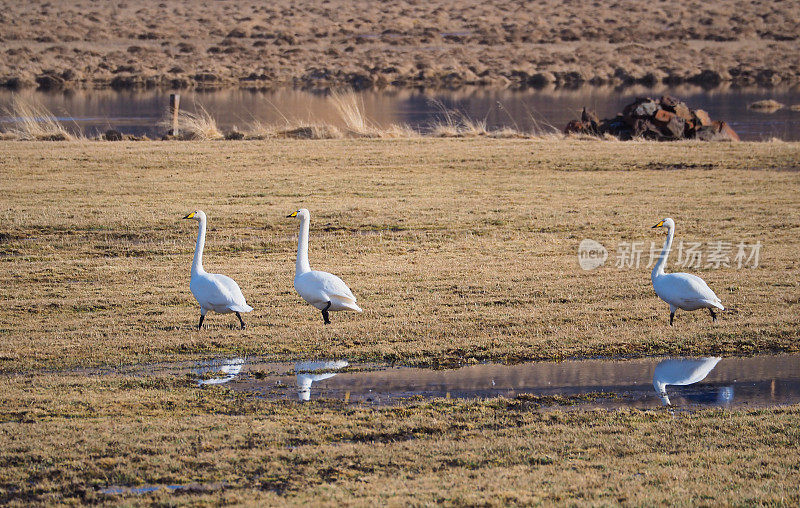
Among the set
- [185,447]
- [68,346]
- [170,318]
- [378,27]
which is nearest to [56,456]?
[185,447]

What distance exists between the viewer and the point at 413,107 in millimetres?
41844

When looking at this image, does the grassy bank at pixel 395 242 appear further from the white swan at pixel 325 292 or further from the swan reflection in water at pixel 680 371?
the swan reflection in water at pixel 680 371

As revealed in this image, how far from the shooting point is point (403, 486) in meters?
6.10

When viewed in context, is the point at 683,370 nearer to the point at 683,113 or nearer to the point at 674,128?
the point at 674,128

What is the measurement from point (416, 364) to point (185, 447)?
9.70 feet

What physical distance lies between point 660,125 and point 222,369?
73.3 ft

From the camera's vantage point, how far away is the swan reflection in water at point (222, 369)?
8.66 m

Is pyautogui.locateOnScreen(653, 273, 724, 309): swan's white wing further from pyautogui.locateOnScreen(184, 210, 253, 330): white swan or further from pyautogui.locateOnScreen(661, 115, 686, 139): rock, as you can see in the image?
pyautogui.locateOnScreen(661, 115, 686, 139): rock

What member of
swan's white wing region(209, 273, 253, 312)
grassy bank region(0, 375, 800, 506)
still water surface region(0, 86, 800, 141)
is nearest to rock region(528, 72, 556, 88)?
still water surface region(0, 86, 800, 141)

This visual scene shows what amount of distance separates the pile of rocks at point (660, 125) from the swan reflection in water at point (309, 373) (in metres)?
21.1

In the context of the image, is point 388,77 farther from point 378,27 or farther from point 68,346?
point 68,346

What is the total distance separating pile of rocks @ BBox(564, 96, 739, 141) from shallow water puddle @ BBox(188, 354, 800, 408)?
65.8 feet

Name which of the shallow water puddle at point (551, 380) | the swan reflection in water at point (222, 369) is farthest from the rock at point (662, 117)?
the swan reflection in water at point (222, 369)

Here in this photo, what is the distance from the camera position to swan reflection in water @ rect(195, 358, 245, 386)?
28.4 feet
